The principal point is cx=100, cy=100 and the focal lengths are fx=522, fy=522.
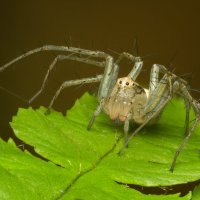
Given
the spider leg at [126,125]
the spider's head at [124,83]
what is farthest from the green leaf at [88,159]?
the spider's head at [124,83]

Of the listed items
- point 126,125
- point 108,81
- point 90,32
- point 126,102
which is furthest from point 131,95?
point 90,32

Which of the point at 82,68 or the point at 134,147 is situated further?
the point at 82,68

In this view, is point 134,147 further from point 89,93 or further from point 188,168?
point 89,93

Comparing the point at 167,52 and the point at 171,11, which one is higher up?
the point at 171,11

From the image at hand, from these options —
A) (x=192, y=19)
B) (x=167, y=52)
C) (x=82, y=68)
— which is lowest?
(x=82, y=68)

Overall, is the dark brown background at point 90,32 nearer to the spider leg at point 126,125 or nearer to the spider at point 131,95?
the spider at point 131,95

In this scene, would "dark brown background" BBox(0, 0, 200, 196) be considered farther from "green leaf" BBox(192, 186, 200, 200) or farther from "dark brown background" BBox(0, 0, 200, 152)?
"green leaf" BBox(192, 186, 200, 200)

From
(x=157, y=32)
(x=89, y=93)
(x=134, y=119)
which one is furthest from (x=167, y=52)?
(x=134, y=119)
